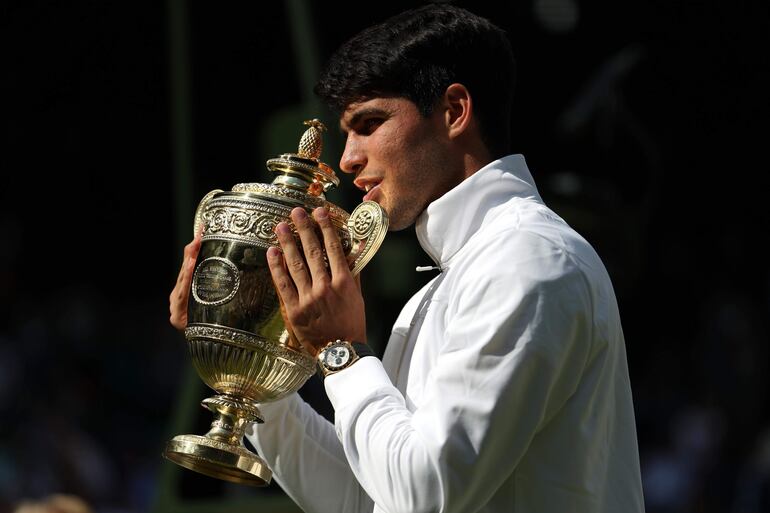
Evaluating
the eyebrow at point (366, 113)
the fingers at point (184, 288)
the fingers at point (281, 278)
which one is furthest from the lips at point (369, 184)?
the fingers at point (184, 288)

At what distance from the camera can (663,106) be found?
6.68 metres

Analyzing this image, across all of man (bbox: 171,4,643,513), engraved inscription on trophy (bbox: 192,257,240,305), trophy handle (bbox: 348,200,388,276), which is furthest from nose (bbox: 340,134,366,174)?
engraved inscription on trophy (bbox: 192,257,240,305)

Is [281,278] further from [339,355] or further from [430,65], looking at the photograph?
[430,65]

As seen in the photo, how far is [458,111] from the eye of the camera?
2398 mm

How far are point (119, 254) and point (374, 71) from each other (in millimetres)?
7720

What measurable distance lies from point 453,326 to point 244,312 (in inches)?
16.3

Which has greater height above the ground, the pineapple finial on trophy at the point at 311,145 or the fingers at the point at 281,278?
the pineapple finial on trophy at the point at 311,145

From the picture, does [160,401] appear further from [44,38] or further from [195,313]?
[195,313]

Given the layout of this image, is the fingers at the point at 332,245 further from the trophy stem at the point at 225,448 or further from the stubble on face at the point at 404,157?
the trophy stem at the point at 225,448

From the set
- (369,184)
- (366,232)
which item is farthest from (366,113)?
(366,232)

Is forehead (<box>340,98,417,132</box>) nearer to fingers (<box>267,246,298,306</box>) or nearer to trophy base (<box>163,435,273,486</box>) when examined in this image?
fingers (<box>267,246,298,306</box>)

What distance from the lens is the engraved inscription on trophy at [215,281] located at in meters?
2.34

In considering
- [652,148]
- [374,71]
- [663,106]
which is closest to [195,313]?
[374,71]

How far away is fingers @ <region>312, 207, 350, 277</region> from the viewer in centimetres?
224
